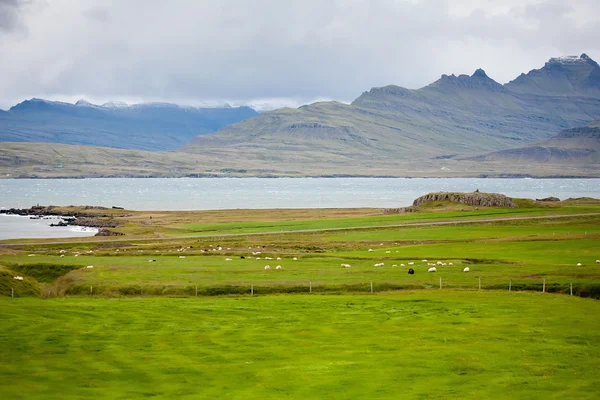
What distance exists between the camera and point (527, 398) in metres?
22.9

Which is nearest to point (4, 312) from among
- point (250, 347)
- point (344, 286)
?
point (250, 347)

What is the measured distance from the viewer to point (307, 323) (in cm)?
3656

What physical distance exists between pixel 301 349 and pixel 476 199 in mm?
117838

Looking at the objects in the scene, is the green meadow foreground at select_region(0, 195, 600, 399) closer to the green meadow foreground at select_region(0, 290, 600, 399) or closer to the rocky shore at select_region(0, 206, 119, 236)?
the green meadow foreground at select_region(0, 290, 600, 399)

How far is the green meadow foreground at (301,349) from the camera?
2427 centimetres

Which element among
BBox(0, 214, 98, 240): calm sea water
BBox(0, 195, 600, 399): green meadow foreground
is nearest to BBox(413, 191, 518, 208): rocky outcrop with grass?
BBox(0, 195, 600, 399): green meadow foreground

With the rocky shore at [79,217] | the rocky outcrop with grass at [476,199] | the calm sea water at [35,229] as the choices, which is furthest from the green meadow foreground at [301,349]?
Answer: the rocky outcrop with grass at [476,199]

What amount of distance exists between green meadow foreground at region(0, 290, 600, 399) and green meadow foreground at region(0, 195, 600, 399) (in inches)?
3.9

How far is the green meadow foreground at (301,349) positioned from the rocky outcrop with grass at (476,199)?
101 m

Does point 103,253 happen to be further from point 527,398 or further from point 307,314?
point 527,398

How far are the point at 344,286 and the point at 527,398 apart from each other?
28.6 metres

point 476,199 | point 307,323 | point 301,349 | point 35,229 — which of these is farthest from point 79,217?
point 301,349

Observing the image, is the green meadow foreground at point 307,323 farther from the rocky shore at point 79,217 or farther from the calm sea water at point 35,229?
the rocky shore at point 79,217

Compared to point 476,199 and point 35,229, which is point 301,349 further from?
point 476,199
